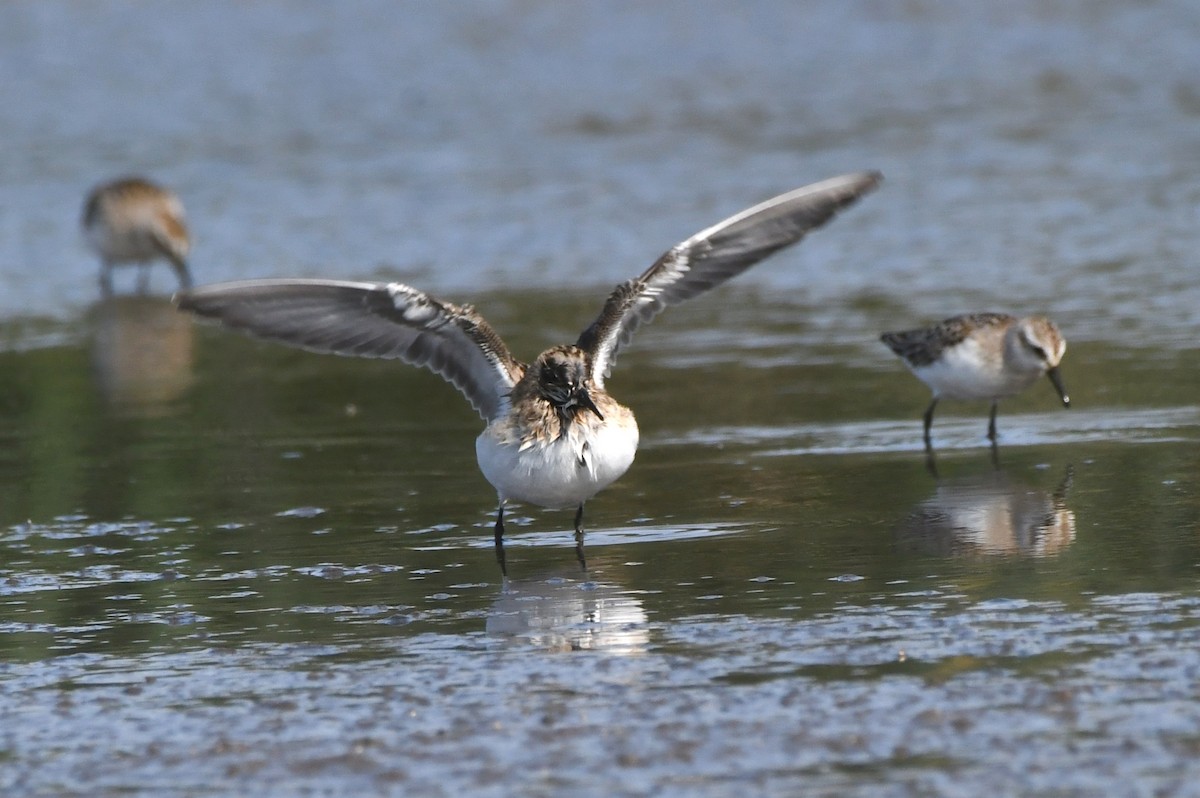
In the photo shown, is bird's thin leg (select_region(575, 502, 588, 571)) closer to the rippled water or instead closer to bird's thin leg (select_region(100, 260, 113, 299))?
the rippled water

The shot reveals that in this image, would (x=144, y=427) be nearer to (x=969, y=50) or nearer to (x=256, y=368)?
(x=256, y=368)

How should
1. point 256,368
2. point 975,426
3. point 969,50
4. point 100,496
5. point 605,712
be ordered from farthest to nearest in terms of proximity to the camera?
1. point 969,50
2. point 256,368
3. point 975,426
4. point 100,496
5. point 605,712

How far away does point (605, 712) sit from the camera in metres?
5.77

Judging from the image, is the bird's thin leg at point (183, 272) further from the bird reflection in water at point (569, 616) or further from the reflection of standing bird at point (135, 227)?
the bird reflection in water at point (569, 616)

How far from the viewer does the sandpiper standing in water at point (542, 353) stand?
7918 mm

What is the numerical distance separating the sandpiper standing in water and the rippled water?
0.47 m

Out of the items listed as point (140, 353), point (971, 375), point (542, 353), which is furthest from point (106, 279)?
point (542, 353)

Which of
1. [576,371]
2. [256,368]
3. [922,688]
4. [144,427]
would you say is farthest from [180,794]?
[256,368]

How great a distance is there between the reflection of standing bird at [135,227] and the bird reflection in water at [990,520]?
985cm

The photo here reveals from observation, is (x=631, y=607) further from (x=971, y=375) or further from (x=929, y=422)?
(x=971, y=375)

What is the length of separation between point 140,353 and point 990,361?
6.82 meters

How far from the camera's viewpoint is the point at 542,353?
335 inches

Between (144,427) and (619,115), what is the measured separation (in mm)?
12747

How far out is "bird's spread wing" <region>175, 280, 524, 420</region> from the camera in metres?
8.23
